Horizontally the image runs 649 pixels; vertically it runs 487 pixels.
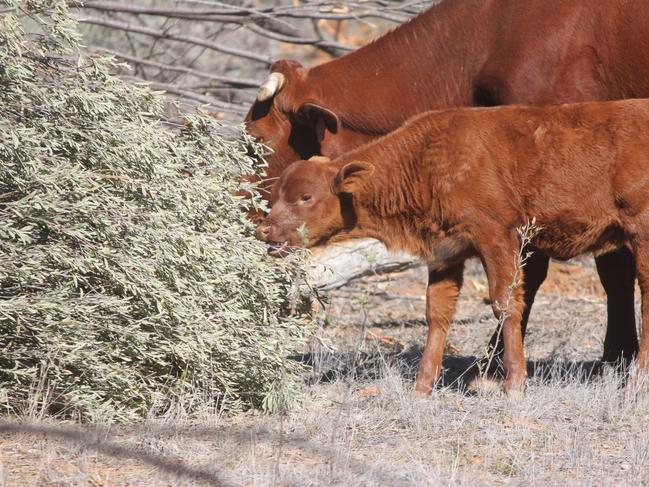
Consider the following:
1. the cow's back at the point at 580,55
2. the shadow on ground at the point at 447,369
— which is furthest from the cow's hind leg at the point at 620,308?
the cow's back at the point at 580,55

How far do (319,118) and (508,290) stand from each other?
2.26 meters

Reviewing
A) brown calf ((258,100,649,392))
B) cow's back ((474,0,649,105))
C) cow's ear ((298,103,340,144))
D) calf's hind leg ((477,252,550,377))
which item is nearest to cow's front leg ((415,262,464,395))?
brown calf ((258,100,649,392))

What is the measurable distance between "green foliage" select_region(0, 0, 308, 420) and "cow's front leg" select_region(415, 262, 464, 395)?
0.96 metres

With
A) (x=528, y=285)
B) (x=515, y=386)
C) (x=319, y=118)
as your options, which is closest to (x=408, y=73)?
(x=319, y=118)

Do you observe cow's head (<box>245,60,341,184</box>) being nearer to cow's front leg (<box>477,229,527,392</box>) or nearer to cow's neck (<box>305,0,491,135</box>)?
cow's neck (<box>305,0,491,135</box>)

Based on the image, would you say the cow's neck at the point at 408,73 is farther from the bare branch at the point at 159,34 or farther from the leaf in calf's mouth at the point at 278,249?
the bare branch at the point at 159,34

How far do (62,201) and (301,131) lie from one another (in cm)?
290

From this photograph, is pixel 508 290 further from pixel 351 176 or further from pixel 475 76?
pixel 475 76

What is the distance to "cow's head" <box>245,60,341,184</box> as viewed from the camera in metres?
8.09

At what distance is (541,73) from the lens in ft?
24.5

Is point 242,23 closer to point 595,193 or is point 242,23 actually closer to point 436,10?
point 436,10

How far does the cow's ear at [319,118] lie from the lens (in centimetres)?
787

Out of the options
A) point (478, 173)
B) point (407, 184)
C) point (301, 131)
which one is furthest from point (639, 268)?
point (301, 131)

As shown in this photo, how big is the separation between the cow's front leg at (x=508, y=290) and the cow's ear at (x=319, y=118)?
1.91 meters
